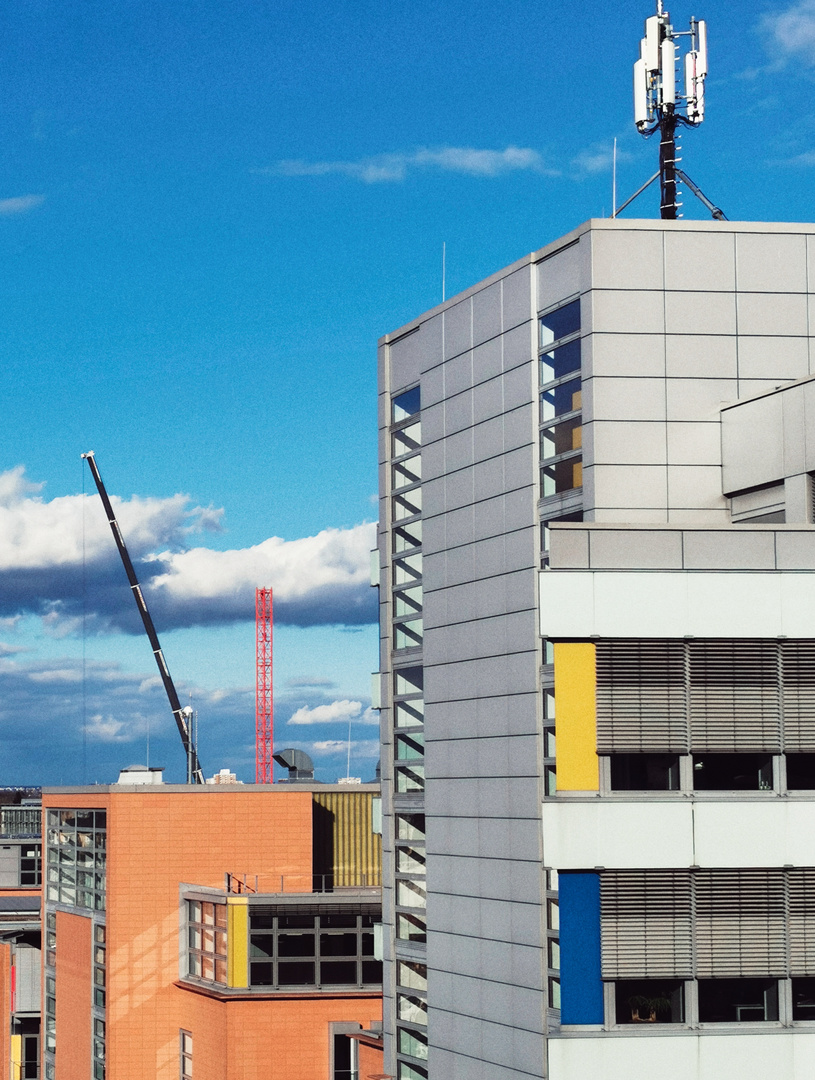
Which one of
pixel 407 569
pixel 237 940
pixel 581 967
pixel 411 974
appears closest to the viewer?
pixel 581 967

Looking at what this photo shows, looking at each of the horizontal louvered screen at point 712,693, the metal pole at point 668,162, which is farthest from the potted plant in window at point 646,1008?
the metal pole at point 668,162

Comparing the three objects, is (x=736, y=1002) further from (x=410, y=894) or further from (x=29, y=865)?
(x=29, y=865)

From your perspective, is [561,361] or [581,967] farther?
[561,361]

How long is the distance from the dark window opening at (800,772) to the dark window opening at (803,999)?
438 cm

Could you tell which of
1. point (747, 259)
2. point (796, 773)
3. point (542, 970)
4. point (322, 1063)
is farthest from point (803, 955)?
point (322, 1063)

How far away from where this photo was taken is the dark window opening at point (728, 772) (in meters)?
38.3

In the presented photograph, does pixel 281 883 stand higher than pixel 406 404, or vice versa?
pixel 406 404

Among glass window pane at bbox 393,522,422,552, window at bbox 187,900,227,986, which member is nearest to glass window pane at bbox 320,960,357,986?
window at bbox 187,900,227,986

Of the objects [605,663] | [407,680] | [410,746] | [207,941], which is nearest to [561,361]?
[605,663]

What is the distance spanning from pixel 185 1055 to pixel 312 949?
31.7ft

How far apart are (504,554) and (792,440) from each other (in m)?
10.0

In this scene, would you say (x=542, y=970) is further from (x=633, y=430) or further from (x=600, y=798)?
(x=633, y=430)

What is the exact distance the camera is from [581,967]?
36844 millimetres

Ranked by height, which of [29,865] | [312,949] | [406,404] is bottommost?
[29,865]
